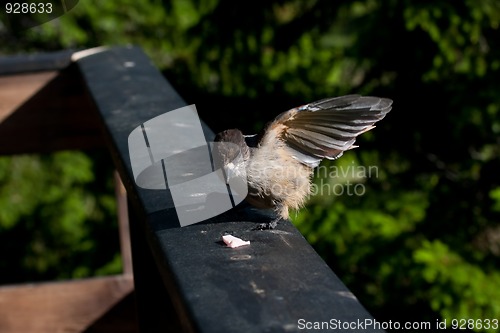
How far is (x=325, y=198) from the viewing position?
438cm

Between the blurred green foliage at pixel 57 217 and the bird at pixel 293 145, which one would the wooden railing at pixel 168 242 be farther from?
the blurred green foliage at pixel 57 217

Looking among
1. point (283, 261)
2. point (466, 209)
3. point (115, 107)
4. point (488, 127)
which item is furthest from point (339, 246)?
point (283, 261)

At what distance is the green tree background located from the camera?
3484 mm

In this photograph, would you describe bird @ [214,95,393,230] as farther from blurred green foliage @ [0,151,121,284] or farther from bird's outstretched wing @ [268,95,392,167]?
blurred green foliage @ [0,151,121,284]

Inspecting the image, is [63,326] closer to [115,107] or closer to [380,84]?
[115,107]

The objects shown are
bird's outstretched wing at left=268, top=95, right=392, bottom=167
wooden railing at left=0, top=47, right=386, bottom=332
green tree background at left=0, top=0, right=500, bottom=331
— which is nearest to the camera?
wooden railing at left=0, top=47, right=386, bottom=332

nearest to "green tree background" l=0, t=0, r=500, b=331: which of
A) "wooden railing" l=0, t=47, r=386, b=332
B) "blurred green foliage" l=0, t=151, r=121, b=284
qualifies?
"wooden railing" l=0, t=47, r=386, b=332

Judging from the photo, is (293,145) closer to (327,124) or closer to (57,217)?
(327,124)

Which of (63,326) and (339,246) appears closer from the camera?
(63,326)

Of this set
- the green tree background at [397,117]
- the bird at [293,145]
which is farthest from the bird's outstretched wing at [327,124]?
the green tree background at [397,117]

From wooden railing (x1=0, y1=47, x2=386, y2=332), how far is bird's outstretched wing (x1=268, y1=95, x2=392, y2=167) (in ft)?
0.83

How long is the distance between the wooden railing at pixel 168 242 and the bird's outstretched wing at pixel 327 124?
254mm

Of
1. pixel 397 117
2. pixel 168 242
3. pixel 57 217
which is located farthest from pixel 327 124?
pixel 57 217

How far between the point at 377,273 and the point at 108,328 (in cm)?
125
